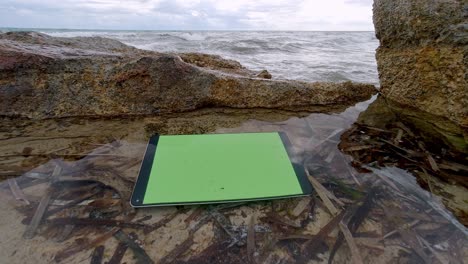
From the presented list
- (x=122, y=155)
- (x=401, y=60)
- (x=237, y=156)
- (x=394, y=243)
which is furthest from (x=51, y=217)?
(x=401, y=60)

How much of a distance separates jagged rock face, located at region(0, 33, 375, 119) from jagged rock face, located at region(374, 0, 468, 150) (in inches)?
26.9

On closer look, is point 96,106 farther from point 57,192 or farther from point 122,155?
point 57,192

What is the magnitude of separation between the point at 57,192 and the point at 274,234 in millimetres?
1246

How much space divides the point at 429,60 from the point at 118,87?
9.15 ft

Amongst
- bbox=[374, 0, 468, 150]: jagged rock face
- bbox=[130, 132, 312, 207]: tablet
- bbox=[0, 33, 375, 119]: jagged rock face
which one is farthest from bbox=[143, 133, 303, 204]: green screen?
bbox=[374, 0, 468, 150]: jagged rock face

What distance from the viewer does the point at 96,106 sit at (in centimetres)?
247

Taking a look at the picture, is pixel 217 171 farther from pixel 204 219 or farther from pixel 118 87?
pixel 118 87

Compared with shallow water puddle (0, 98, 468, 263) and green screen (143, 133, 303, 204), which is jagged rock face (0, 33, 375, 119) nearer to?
shallow water puddle (0, 98, 468, 263)

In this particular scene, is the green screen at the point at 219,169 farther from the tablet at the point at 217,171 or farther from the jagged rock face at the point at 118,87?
the jagged rock face at the point at 118,87

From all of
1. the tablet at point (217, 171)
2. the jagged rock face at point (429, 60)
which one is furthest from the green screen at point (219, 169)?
the jagged rock face at point (429, 60)

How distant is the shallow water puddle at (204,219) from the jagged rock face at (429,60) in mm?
763

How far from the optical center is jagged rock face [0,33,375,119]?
92.6 inches

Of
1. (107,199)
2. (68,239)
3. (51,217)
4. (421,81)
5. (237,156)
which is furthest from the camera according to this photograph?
(421,81)

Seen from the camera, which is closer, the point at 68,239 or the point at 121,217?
the point at 68,239
